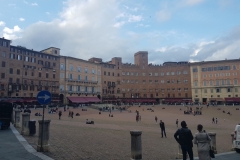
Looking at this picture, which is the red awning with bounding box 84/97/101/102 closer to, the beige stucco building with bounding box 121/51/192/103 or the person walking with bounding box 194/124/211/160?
the beige stucco building with bounding box 121/51/192/103

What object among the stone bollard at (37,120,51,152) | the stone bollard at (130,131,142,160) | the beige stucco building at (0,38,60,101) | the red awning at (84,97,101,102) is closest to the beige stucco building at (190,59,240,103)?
the red awning at (84,97,101,102)

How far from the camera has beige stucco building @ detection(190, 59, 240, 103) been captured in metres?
66.5

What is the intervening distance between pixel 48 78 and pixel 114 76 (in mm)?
25650

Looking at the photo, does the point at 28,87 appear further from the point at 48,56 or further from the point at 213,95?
the point at 213,95

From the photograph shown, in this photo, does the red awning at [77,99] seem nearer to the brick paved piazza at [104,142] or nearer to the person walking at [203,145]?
the brick paved piazza at [104,142]

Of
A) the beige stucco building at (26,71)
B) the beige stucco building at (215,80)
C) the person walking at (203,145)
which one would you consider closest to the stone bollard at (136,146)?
the person walking at (203,145)

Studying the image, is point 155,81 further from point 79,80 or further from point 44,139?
point 44,139

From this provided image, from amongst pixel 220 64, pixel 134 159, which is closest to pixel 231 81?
pixel 220 64

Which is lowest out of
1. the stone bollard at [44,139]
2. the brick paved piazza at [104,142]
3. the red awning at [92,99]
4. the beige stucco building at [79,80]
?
the brick paved piazza at [104,142]

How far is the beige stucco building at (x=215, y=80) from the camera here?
218ft

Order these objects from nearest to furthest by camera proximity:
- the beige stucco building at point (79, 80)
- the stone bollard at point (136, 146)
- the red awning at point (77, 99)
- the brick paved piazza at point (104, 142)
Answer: the stone bollard at point (136, 146), the brick paved piazza at point (104, 142), the red awning at point (77, 99), the beige stucco building at point (79, 80)

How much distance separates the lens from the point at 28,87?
165ft

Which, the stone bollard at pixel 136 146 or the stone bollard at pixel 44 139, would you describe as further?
the stone bollard at pixel 44 139

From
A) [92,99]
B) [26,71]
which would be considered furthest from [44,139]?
[92,99]
